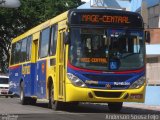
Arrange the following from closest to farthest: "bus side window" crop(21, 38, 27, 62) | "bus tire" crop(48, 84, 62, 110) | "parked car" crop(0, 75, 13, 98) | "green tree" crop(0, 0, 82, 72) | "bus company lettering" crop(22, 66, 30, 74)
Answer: "bus tire" crop(48, 84, 62, 110) < "bus company lettering" crop(22, 66, 30, 74) < "bus side window" crop(21, 38, 27, 62) < "parked car" crop(0, 75, 13, 98) < "green tree" crop(0, 0, 82, 72)

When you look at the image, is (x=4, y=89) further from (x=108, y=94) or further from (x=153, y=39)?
(x=108, y=94)

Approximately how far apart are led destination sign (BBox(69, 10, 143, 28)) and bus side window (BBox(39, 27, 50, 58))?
303 centimetres

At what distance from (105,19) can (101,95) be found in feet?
8.95

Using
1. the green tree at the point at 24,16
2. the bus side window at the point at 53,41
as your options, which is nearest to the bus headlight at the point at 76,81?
the bus side window at the point at 53,41

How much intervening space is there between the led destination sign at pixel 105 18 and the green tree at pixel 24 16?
112ft

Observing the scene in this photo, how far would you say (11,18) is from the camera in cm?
5372

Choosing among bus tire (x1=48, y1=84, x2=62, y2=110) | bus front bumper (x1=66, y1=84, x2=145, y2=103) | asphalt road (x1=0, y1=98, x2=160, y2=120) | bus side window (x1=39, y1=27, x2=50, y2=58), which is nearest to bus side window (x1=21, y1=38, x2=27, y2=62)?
bus side window (x1=39, y1=27, x2=50, y2=58)

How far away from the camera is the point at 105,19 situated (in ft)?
62.5

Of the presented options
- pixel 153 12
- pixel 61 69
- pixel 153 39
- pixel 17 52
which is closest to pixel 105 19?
pixel 61 69

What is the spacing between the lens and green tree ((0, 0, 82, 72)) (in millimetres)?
53519

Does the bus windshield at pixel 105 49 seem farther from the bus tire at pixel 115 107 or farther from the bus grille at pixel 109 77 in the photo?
the bus tire at pixel 115 107

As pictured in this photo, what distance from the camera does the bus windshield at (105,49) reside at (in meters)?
18.5

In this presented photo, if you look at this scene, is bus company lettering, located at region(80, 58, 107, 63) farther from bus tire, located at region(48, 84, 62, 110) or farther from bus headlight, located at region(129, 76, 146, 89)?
bus tire, located at region(48, 84, 62, 110)

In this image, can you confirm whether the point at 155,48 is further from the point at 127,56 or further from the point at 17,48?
the point at 127,56
